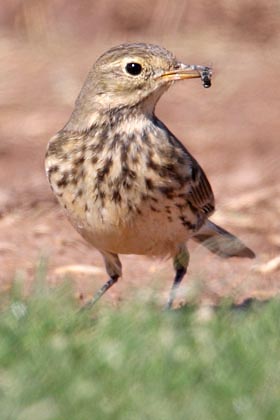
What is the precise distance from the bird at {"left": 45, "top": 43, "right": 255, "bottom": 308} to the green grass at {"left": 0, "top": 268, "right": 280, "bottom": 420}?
51 cm

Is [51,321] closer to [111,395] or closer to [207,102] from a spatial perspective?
[111,395]

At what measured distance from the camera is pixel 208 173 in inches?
361

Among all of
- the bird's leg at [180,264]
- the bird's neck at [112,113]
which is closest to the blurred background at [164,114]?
the bird's leg at [180,264]

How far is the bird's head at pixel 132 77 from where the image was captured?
235 inches

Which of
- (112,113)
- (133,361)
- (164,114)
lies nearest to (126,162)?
(112,113)

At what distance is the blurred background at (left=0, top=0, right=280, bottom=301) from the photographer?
7559 millimetres

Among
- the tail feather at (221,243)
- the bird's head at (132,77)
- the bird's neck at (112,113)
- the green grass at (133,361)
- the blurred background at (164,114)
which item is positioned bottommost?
the blurred background at (164,114)

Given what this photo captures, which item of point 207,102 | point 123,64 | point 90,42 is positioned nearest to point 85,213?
point 123,64

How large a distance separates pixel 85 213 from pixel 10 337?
1.05 meters

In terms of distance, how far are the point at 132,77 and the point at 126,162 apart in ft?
1.41

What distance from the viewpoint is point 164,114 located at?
33.5 ft

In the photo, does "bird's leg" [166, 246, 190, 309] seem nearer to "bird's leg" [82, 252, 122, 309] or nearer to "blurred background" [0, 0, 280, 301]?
"blurred background" [0, 0, 280, 301]

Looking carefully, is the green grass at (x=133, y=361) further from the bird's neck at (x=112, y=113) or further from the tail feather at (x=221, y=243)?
the tail feather at (x=221, y=243)

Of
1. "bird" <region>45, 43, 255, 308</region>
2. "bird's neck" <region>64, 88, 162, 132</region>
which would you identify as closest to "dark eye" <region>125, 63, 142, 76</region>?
"bird" <region>45, 43, 255, 308</region>
